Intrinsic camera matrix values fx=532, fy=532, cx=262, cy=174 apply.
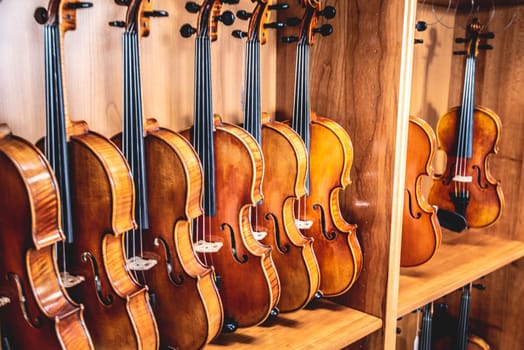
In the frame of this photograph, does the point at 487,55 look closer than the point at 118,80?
No

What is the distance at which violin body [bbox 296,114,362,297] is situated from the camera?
150 centimetres

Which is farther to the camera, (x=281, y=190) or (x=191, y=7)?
(x=281, y=190)

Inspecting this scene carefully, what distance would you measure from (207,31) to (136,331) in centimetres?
69

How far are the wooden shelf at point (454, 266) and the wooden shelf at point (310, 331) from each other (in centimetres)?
16

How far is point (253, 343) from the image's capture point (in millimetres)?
1345

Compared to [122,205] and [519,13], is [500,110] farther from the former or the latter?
[122,205]

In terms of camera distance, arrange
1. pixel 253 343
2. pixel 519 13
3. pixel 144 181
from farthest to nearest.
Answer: pixel 519 13
pixel 253 343
pixel 144 181

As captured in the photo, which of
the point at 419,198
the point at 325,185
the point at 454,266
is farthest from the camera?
the point at 454,266

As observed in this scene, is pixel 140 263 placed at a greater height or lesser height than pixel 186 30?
lesser

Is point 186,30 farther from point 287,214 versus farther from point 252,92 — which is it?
point 287,214

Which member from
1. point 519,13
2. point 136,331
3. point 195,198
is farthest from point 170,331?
point 519,13

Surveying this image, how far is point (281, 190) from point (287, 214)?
0.23 ft

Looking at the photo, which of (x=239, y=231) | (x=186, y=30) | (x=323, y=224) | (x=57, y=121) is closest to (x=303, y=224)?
(x=323, y=224)

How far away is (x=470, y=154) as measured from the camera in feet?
6.40
